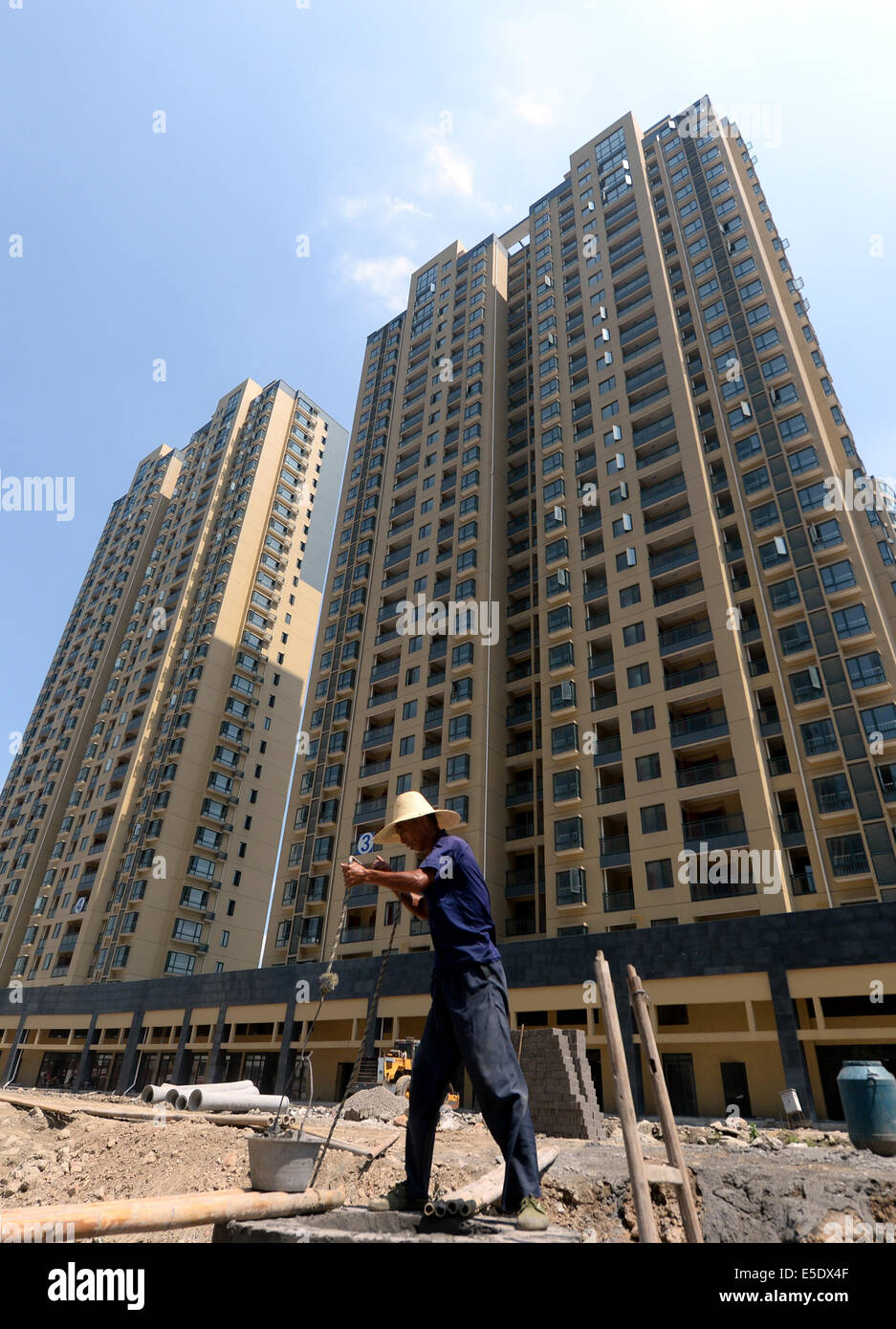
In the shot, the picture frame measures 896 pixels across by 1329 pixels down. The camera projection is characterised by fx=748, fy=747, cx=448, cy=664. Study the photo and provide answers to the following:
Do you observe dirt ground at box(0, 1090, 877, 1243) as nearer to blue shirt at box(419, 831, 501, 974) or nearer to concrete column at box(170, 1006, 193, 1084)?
blue shirt at box(419, 831, 501, 974)

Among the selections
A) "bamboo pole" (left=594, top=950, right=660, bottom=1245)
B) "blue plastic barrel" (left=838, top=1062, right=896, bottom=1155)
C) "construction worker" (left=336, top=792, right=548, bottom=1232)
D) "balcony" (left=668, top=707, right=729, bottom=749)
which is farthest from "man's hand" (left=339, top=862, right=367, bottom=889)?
"balcony" (left=668, top=707, right=729, bottom=749)

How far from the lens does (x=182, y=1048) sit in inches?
1501

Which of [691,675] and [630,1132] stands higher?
[691,675]

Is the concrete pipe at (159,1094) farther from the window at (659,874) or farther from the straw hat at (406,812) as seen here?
the window at (659,874)

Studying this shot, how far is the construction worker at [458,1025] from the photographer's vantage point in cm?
420

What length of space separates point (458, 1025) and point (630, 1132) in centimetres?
152

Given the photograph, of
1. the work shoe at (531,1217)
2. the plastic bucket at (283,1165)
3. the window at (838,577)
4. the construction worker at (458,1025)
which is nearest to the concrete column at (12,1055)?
the window at (838,577)

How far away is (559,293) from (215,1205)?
56855 millimetres

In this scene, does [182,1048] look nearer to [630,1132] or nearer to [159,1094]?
[159,1094]

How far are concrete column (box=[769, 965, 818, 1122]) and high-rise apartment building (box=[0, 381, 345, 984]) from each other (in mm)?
37451

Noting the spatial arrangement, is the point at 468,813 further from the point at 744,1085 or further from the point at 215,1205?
the point at 215,1205

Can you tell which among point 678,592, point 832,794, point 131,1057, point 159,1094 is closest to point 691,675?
point 678,592

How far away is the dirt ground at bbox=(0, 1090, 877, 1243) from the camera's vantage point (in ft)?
21.1

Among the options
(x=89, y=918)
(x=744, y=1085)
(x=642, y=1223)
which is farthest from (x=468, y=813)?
(x=642, y=1223)
